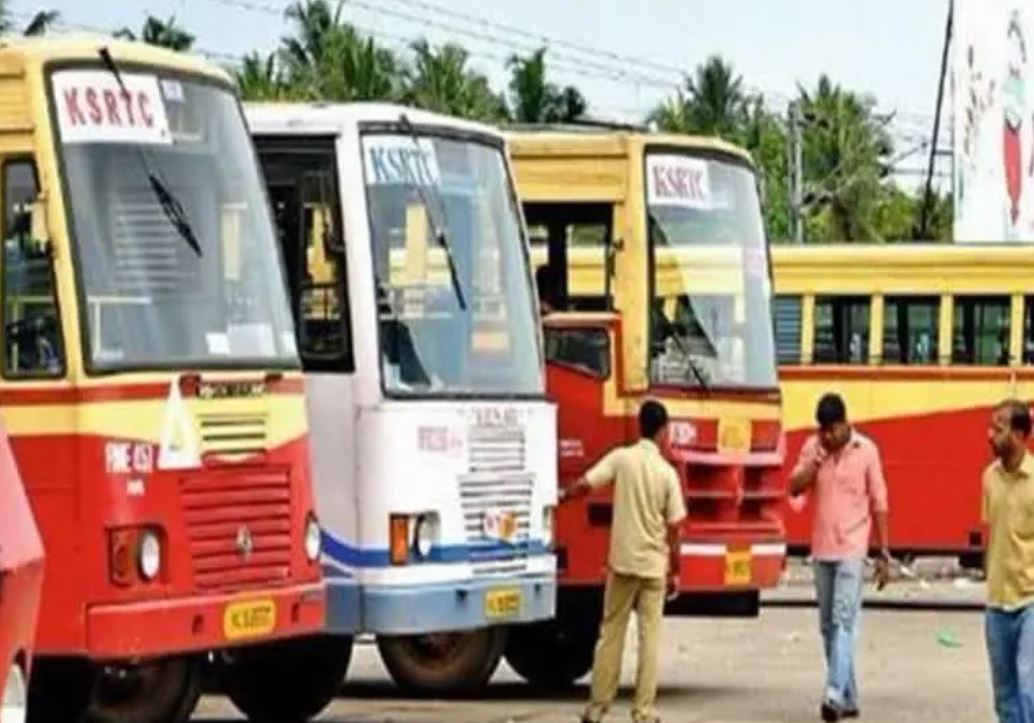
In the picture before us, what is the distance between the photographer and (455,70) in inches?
2318

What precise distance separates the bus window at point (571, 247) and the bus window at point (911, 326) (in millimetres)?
11107

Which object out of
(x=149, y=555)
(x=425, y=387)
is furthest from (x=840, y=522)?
(x=149, y=555)

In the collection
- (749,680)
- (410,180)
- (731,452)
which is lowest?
(749,680)

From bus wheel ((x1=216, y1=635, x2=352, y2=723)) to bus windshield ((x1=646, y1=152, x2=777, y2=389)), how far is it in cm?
328

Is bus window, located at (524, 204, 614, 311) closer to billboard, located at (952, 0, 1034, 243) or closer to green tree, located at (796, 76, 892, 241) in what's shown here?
billboard, located at (952, 0, 1034, 243)

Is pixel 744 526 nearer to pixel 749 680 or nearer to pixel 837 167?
pixel 749 680

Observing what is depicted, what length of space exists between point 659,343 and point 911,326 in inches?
451

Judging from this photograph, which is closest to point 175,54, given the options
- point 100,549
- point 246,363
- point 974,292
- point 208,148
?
point 208,148

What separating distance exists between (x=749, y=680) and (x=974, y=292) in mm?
9272

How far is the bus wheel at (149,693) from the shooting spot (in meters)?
16.1

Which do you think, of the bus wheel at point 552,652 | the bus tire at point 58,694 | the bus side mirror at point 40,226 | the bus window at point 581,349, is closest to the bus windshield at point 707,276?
the bus window at point 581,349

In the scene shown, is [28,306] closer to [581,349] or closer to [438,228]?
[438,228]

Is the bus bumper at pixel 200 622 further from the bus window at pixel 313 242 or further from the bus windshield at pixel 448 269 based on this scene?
the bus windshield at pixel 448 269

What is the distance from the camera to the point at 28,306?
14.7 m
